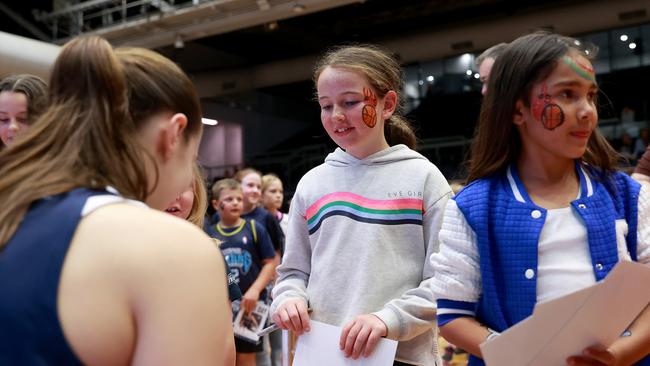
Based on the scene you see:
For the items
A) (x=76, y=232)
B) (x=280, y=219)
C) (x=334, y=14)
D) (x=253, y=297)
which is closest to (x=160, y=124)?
(x=76, y=232)

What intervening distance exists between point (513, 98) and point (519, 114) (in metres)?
0.04

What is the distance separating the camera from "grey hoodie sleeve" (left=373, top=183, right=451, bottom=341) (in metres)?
1.54

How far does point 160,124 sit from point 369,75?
921 mm

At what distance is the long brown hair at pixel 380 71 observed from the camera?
71.2 inches

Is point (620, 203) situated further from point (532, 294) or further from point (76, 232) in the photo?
point (76, 232)

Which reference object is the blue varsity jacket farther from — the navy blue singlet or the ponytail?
the navy blue singlet

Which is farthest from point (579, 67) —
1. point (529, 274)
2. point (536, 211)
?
point (529, 274)

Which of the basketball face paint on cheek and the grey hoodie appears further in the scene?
the grey hoodie

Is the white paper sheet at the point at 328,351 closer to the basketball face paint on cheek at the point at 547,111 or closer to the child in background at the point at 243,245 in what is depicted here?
the basketball face paint on cheek at the point at 547,111

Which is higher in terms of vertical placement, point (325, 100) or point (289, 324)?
point (325, 100)

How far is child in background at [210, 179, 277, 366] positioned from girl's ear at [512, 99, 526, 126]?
259cm

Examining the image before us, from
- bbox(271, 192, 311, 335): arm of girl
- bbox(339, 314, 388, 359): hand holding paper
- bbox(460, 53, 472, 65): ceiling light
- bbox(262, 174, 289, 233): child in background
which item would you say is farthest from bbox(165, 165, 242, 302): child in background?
bbox(460, 53, 472, 65): ceiling light

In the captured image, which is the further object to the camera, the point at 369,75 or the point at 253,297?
the point at 253,297

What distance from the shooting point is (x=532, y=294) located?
119 centimetres
